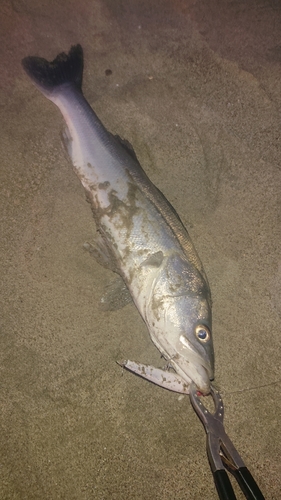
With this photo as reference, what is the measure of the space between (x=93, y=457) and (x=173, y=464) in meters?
0.67

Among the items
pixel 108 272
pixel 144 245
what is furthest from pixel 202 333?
pixel 108 272

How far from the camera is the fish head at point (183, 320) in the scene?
2445 mm

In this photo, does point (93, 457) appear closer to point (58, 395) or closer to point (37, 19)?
point (58, 395)

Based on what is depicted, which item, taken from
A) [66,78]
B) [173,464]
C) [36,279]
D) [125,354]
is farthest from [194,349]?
[66,78]

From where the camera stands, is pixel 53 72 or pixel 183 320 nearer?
pixel 183 320

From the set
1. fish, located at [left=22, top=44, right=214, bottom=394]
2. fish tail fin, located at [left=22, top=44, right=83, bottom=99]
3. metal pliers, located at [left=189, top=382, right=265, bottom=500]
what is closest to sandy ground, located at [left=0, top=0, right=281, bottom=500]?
fish tail fin, located at [left=22, top=44, right=83, bottom=99]

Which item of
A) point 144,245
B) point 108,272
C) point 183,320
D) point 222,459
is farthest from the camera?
point 108,272

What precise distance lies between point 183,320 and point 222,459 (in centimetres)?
102

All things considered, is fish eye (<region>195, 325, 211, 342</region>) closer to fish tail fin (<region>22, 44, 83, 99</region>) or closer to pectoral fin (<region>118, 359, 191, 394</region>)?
pectoral fin (<region>118, 359, 191, 394</region>)

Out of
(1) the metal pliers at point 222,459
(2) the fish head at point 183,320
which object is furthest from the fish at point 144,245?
(1) the metal pliers at point 222,459

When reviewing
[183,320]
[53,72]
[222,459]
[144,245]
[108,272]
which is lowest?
[222,459]

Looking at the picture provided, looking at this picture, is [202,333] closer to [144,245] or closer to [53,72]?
[144,245]

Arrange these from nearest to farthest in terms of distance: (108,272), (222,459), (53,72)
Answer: (222,459) < (108,272) < (53,72)

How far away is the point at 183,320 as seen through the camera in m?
2.50
